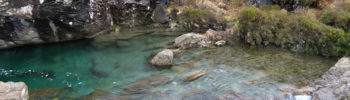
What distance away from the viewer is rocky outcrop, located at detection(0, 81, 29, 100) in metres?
7.18

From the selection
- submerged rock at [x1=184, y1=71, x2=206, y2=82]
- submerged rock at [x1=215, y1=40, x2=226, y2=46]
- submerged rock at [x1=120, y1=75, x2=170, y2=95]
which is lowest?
submerged rock at [x1=120, y1=75, x2=170, y2=95]

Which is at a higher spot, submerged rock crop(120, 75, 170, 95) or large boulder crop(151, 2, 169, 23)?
large boulder crop(151, 2, 169, 23)

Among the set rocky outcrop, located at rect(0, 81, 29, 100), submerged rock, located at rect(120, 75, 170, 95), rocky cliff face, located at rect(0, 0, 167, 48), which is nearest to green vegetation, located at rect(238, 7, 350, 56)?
submerged rock, located at rect(120, 75, 170, 95)

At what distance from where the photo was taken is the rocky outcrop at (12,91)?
23.5 ft

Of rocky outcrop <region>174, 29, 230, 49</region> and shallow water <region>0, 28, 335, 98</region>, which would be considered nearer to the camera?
shallow water <region>0, 28, 335, 98</region>

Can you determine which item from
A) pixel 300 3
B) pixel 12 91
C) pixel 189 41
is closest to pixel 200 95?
pixel 12 91

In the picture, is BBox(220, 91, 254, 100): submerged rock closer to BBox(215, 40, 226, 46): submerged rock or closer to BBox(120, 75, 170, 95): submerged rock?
BBox(120, 75, 170, 95): submerged rock

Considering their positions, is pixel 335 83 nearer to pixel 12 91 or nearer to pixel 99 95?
pixel 99 95

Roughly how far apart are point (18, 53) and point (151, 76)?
8.81 m

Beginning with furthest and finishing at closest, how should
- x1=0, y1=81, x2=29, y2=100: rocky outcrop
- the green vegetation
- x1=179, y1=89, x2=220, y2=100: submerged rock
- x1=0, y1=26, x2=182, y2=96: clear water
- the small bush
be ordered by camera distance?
the small bush
the green vegetation
x1=0, y1=26, x2=182, y2=96: clear water
x1=179, y1=89, x2=220, y2=100: submerged rock
x1=0, y1=81, x2=29, y2=100: rocky outcrop

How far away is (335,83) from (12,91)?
9726 mm

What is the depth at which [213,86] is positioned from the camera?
8.52 m

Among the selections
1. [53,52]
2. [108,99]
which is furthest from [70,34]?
[108,99]

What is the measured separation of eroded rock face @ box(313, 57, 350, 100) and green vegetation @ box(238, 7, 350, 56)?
1831 millimetres
